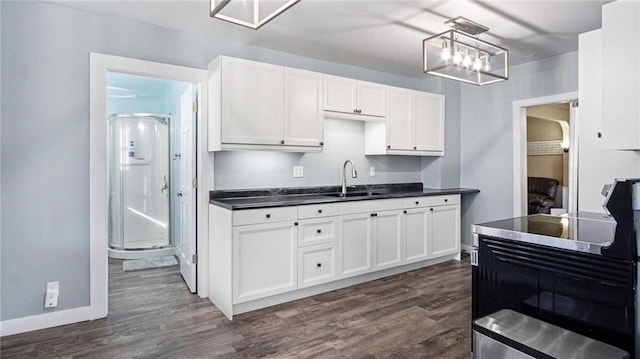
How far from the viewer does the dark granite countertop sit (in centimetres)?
298

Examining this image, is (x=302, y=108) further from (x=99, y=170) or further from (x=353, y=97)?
(x=99, y=170)

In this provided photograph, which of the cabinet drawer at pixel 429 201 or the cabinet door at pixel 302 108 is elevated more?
the cabinet door at pixel 302 108

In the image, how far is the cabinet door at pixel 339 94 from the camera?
352 cm

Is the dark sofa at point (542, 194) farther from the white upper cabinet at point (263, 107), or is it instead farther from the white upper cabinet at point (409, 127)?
the white upper cabinet at point (263, 107)

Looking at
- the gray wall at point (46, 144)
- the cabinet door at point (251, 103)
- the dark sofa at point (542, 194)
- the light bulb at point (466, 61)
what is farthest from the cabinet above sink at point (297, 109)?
the dark sofa at point (542, 194)

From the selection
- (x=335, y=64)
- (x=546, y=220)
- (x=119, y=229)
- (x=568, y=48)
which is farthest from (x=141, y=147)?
(x=568, y=48)

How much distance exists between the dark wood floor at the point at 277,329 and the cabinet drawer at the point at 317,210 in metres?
0.73

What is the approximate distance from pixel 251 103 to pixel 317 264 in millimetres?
1503

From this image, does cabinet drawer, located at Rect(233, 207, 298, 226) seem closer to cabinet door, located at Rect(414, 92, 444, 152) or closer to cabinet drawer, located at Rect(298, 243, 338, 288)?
cabinet drawer, located at Rect(298, 243, 338, 288)

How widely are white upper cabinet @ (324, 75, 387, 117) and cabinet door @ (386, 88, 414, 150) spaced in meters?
0.12

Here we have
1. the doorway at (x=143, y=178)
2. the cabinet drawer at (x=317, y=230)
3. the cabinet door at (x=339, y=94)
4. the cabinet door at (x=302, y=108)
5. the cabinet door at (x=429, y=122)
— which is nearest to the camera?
the cabinet drawer at (x=317, y=230)

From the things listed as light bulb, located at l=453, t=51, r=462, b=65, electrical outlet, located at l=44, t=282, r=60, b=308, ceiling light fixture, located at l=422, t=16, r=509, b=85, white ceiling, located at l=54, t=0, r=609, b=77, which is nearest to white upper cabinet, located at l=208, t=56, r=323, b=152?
white ceiling, located at l=54, t=0, r=609, b=77

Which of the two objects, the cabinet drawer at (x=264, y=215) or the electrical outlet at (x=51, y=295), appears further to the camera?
the cabinet drawer at (x=264, y=215)

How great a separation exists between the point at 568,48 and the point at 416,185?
218 cm
